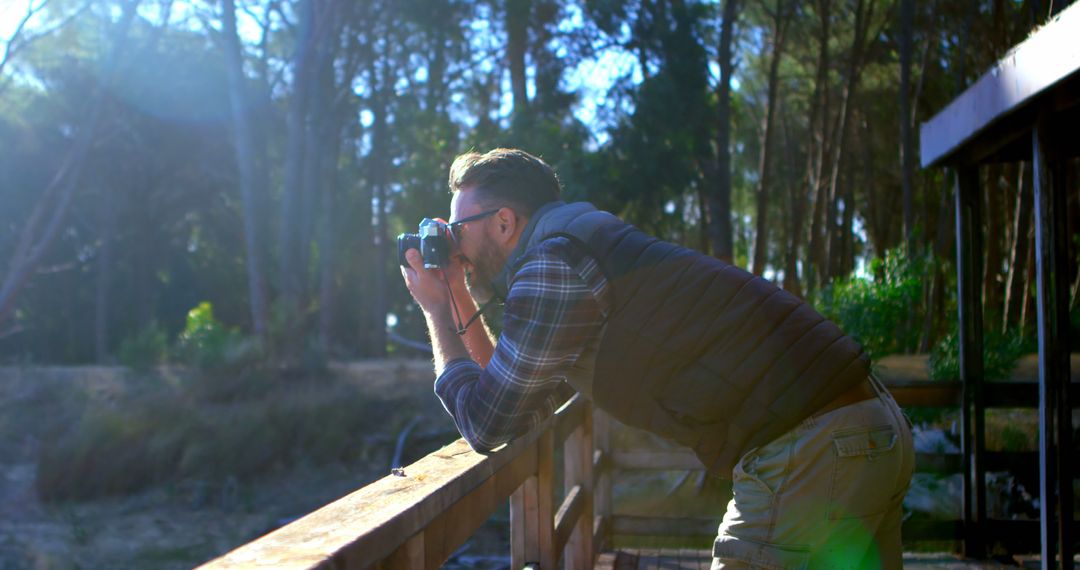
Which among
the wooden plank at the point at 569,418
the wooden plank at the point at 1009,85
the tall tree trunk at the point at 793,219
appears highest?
the tall tree trunk at the point at 793,219

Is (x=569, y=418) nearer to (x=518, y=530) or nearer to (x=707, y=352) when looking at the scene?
(x=518, y=530)

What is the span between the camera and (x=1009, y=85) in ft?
11.4

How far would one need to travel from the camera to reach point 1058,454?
351 centimetres

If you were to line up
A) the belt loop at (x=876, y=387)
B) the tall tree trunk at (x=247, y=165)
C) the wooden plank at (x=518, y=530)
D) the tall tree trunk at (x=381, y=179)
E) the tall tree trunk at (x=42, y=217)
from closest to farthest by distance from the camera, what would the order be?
the belt loop at (x=876, y=387), the wooden plank at (x=518, y=530), the tall tree trunk at (x=42, y=217), the tall tree trunk at (x=247, y=165), the tall tree trunk at (x=381, y=179)

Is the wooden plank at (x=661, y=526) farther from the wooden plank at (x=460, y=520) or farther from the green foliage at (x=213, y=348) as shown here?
the green foliage at (x=213, y=348)

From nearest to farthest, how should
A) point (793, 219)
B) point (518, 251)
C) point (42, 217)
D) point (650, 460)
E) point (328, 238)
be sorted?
point (518, 251) → point (650, 460) → point (42, 217) → point (793, 219) → point (328, 238)

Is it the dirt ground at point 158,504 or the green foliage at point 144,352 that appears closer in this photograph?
the dirt ground at point 158,504

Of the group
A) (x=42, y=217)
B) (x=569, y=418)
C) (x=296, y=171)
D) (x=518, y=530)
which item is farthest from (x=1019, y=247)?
(x=296, y=171)

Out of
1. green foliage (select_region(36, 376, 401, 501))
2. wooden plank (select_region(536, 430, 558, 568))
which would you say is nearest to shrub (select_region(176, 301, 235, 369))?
green foliage (select_region(36, 376, 401, 501))

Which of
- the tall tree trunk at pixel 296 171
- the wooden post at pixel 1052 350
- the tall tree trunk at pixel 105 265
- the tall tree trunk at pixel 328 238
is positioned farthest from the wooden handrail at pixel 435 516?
the tall tree trunk at pixel 105 265

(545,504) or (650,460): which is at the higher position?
(545,504)

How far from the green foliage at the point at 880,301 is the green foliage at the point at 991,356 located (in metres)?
0.43

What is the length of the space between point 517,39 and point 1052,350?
16.6 metres

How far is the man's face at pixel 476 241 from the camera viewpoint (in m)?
2.17
